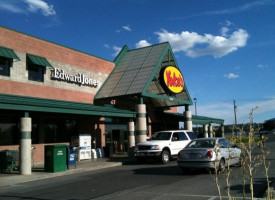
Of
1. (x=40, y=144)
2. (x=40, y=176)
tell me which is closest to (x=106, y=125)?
(x=40, y=144)

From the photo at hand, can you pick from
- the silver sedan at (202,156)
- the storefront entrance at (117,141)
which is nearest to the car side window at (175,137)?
the silver sedan at (202,156)

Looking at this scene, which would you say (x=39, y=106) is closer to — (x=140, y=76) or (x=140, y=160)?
(x=140, y=160)

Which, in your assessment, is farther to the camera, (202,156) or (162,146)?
(162,146)

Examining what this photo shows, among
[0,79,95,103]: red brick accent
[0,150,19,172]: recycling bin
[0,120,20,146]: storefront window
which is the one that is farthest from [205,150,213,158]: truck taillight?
[0,79,95,103]: red brick accent

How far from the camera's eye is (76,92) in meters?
22.3

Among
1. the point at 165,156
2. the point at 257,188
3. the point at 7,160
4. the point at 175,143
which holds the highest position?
the point at 175,143

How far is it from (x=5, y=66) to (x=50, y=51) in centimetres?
388

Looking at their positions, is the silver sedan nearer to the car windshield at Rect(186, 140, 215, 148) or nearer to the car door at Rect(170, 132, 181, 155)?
the car windshield at Rect(186, 140, 215, 148)

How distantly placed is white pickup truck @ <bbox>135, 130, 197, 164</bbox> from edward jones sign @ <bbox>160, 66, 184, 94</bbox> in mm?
6657

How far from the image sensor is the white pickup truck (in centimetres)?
1723

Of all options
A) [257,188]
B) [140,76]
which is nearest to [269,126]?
[257,188]

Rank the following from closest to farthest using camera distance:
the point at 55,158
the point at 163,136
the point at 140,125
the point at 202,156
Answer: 1. the point at 202,156
2. the point at 55,158
3. the point at 163,136
4. the point at 140,125

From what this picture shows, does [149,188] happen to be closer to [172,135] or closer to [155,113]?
[172,135]

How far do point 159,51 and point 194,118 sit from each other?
1080 cm
